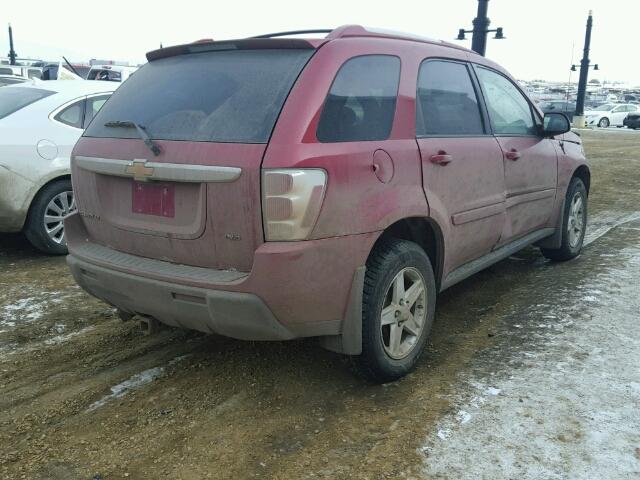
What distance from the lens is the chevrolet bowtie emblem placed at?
2893 mm

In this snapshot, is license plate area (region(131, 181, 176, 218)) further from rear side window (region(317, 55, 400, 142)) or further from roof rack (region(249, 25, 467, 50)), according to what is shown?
roof rack (region(249, 25, 467, 50))

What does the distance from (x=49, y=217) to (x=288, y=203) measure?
12.9 feet

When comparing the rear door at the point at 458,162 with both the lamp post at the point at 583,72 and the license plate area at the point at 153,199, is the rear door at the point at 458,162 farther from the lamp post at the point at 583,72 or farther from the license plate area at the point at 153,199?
the lamp post at the point at 583,72

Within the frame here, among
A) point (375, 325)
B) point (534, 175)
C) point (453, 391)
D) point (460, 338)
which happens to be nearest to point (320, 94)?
point (375, 325)

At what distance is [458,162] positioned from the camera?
3.62 metres

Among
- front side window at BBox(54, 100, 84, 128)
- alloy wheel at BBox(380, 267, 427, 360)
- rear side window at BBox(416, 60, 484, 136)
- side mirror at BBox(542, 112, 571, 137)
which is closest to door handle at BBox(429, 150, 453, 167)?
rear side window at BBox(416, 60, 484, 136)

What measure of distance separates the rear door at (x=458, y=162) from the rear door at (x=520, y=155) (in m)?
0.18

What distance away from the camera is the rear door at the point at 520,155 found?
13.9 feet

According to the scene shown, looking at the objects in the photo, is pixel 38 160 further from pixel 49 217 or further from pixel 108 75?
pixel 108 75

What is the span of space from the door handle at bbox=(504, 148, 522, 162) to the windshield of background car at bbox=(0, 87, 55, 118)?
14.6ft

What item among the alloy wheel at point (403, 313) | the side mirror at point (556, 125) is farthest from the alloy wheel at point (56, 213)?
the side mirror at point (556, 125)

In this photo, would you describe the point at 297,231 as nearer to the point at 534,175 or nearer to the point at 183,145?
the point at 183,145

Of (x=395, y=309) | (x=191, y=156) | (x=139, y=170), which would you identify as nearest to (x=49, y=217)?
(x=139, y=170)

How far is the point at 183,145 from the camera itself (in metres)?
2.86
